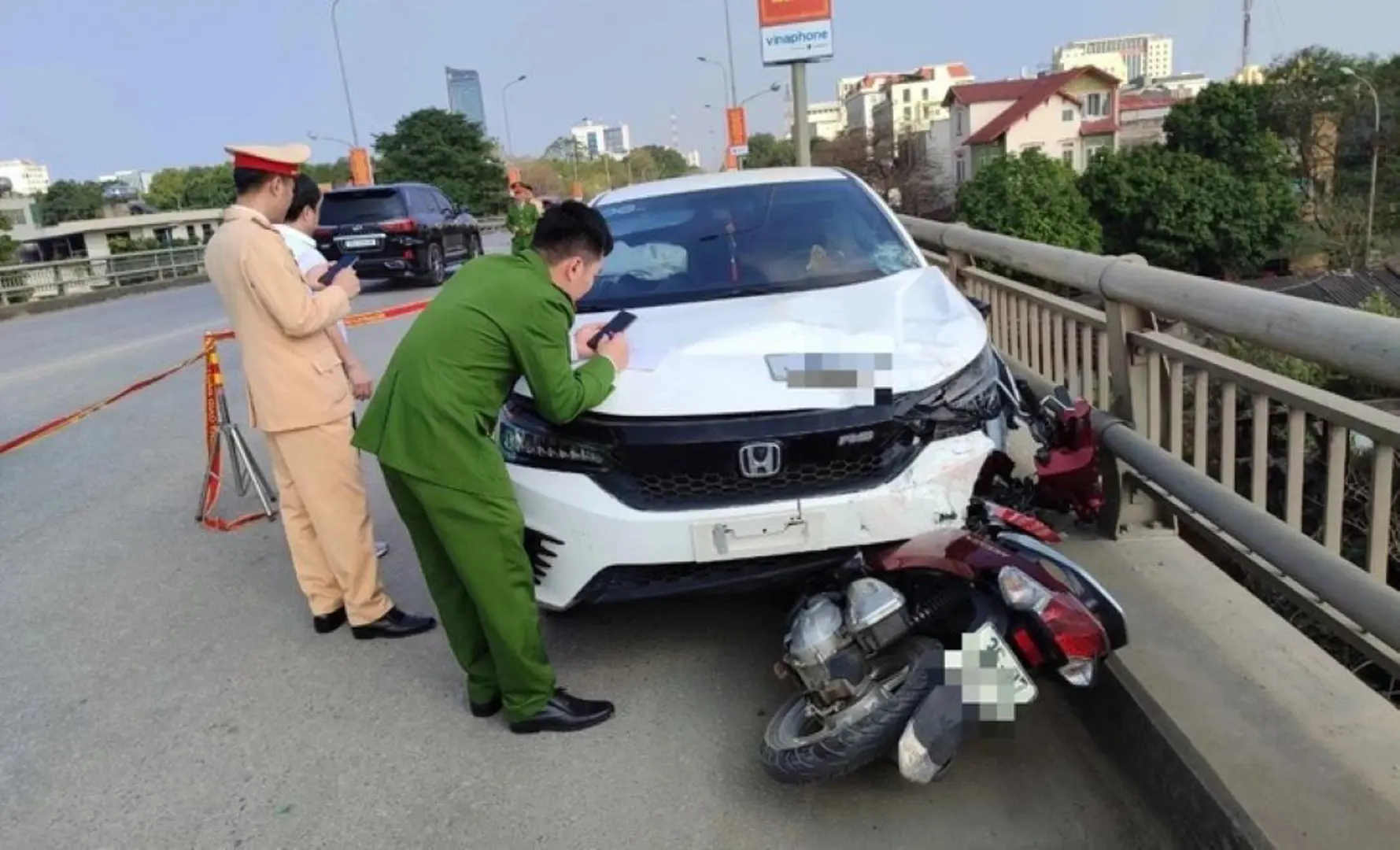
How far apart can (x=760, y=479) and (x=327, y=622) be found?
214 cm

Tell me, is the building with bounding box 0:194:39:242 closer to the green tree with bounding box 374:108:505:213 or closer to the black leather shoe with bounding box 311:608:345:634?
the green tree with bounding box 374:108:505:213

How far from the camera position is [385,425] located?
3.27 m

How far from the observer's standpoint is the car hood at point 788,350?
3395 mm

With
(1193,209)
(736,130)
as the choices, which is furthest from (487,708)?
(1193,209)

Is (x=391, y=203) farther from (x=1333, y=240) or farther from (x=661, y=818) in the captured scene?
(x=1333, y=240)

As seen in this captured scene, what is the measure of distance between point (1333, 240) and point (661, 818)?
6886 centimetres

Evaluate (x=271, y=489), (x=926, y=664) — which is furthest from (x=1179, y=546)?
(x=271, y=489)

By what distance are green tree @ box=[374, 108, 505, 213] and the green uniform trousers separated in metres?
74.1

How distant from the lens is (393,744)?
3527 millimetres

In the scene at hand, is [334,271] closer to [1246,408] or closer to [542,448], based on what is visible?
[542,448]

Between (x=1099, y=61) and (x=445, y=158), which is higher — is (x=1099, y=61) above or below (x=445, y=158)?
above

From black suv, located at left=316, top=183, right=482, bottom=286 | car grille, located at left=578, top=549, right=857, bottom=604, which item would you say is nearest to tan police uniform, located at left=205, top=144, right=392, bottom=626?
car grille, located at left=578, top=549, right=857, bottom=604

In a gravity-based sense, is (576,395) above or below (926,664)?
above

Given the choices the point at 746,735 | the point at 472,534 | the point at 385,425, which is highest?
the point at 385,425
